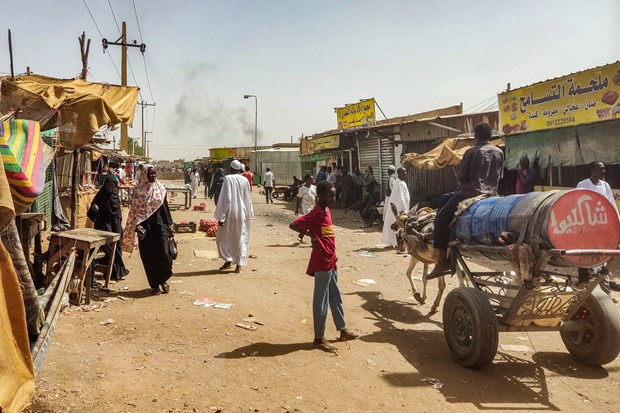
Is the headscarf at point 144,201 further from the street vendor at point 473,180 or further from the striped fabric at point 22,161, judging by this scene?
the striped fabric at point 22,161

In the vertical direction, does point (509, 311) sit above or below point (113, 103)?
below

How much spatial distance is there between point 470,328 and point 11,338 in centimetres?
366

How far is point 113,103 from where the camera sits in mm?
7273

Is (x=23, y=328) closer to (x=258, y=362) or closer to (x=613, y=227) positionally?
(x=258, y=362)

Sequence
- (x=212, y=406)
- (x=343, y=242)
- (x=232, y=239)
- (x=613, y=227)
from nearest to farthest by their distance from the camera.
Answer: (x=212, y=406), (x=613, y=227), (x=232, y=239), (x=343, y=242)

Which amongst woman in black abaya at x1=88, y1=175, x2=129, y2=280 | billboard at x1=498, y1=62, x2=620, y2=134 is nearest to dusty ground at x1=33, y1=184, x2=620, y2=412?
woman in black abaya at x1=88, y1=175, x2=129, y2=280

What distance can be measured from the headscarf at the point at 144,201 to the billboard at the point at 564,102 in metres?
9.10

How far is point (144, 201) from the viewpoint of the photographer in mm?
6980

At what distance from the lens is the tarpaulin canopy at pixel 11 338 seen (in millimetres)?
2084

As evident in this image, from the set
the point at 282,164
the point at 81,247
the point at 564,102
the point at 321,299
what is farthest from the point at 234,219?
the point at 282,164

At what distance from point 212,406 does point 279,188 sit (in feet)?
88.0

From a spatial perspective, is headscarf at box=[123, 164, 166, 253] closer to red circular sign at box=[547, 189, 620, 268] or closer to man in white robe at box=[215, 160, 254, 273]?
man in white robe at box=[215, 160, 254, 273]

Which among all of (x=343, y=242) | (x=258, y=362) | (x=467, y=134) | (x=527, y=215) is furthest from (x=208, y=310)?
(x=467, y=134)

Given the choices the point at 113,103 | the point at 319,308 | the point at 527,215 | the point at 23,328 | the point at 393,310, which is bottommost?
the point at 393,310
